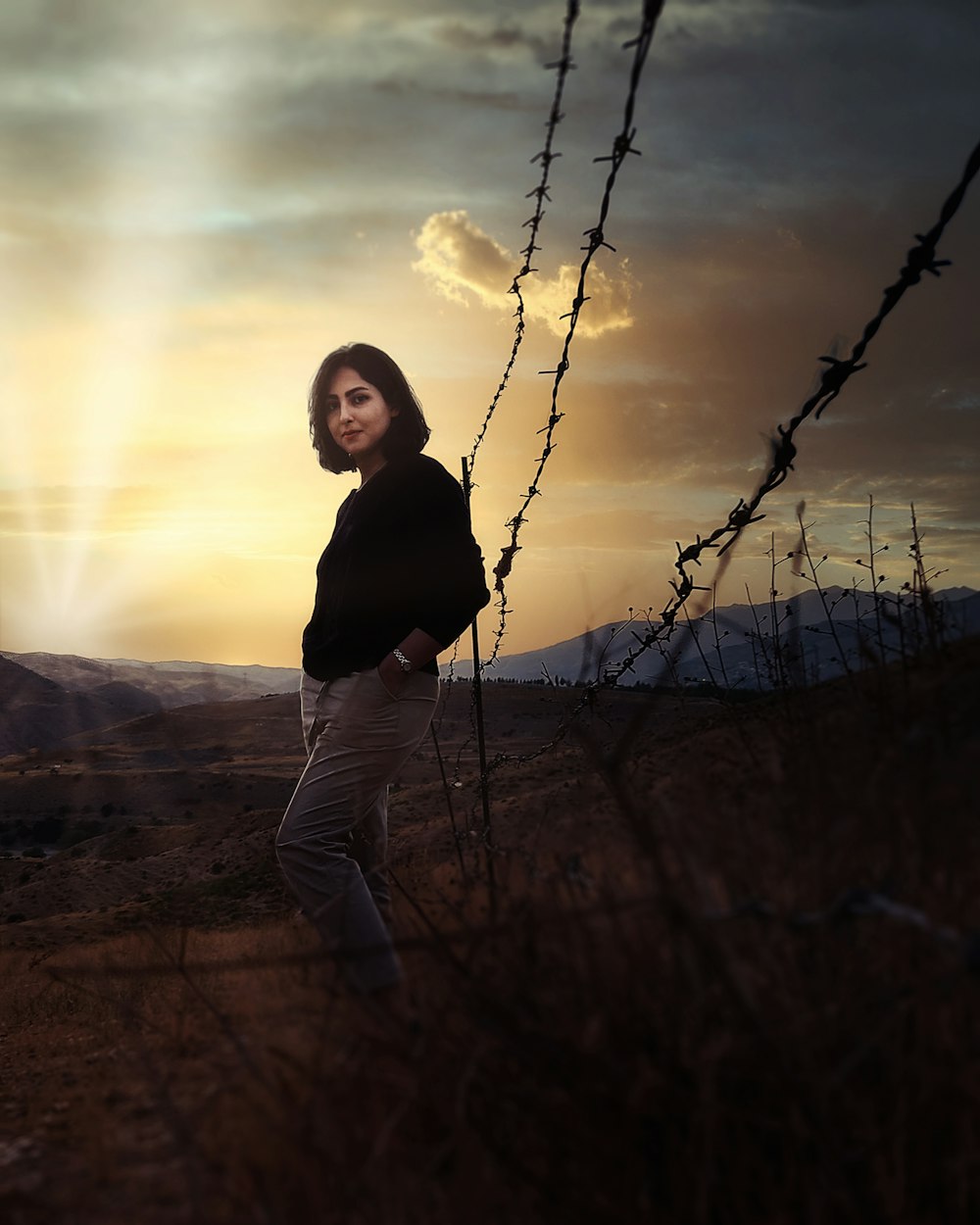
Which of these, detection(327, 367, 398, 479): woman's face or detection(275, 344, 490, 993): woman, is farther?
detection(327, 367, 398, 479): woman's face

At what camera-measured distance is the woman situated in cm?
327

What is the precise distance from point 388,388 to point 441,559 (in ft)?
2.85

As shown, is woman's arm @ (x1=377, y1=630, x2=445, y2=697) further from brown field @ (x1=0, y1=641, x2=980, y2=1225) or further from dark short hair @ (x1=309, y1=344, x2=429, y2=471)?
brown field @ (x1=0, y1=641, x2=980, y2=1225)

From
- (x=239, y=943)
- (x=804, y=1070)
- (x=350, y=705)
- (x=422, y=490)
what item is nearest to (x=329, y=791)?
(x=350, y=705)

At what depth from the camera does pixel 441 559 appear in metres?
3.54

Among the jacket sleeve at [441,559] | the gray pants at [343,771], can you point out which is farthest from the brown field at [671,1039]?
the jacket sleeve at [441,559]

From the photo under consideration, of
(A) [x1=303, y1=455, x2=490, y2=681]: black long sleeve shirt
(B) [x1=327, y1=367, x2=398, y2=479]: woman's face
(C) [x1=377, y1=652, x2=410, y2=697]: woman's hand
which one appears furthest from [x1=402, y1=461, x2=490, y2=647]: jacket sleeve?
(B) [x1=327, y1=367, x2=398, y2=479]: woman's face

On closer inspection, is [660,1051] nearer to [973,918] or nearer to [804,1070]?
[804,1070]

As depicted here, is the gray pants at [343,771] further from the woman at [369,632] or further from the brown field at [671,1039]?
the brown field at [671,1039]

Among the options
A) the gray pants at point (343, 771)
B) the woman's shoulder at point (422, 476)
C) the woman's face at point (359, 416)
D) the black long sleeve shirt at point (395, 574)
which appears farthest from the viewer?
the woman's face at point (359, 416)

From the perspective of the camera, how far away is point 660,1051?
1429 millimetres

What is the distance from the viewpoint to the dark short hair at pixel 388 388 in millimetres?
3900

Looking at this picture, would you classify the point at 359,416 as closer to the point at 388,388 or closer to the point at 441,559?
the point at 388,388

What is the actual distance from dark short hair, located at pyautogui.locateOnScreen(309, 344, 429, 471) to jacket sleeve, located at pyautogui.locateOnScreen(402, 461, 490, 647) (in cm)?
25
